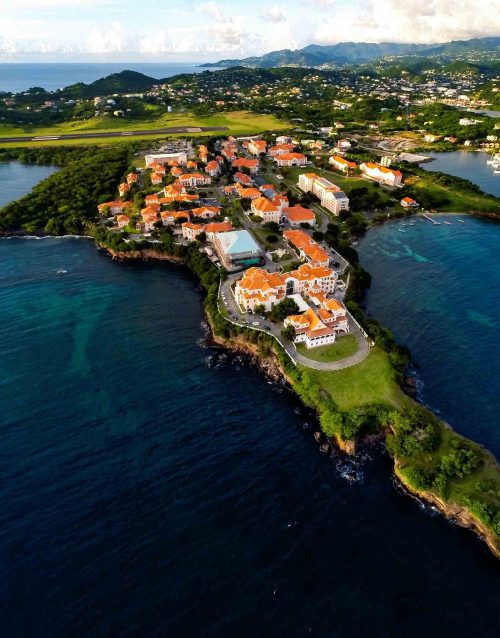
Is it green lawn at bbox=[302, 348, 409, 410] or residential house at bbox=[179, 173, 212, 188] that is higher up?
residential house at bbox=[179, 173, 212, 188]

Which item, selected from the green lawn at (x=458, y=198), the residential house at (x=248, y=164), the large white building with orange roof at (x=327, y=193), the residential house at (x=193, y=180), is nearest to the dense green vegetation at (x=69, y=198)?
the residential house at (x=193, y=180)

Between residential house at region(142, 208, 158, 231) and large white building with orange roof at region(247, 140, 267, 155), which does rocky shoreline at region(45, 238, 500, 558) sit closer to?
residential house at region(142, 208, 158, 231)

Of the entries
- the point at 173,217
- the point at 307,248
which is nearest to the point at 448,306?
the point at 307,248

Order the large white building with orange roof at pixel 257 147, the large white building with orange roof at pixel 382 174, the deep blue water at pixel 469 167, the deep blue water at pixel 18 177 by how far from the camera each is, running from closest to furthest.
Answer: the deep blue water at pixel 18 177, the large white building with orange roof at pixel 382 174, the deep blue water at pixel 469 167, the large white building with orange roof at pixel 257 147

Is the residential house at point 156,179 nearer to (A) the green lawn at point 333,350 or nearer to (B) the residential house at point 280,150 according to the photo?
(B) the residential house at point 280,150

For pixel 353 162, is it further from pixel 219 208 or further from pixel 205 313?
pixel 205 313

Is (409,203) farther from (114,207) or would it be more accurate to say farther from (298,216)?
(114,207)

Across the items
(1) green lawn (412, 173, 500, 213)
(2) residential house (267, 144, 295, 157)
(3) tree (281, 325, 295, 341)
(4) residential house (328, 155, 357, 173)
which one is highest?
(3) tree (281, 325, 295, 341)

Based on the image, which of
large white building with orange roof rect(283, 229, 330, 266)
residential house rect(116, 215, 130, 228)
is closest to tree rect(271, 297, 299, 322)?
large white building with orange roof rect(283, 229, 330, 266)
